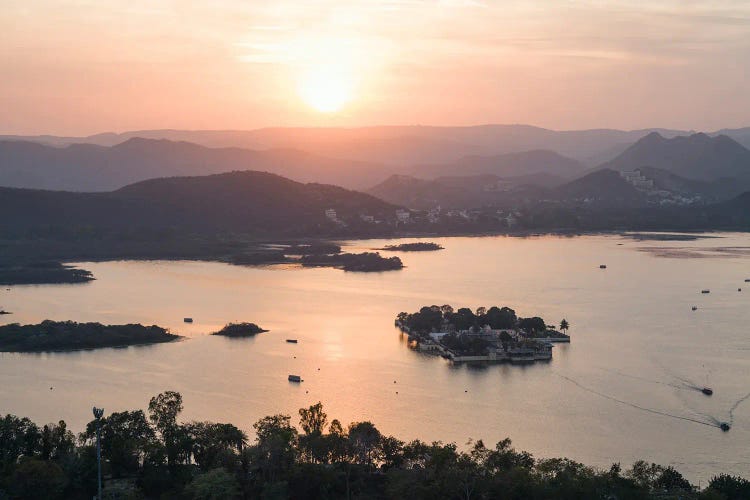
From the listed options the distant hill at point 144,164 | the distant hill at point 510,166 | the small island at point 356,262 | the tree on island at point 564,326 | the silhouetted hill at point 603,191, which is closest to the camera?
the tree on island at point 564,326

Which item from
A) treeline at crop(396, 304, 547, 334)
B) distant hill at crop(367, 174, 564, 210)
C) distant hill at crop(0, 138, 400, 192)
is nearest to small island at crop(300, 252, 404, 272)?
treeline at crop(396, 304, 547, 334)

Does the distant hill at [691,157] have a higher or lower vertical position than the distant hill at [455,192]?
higher

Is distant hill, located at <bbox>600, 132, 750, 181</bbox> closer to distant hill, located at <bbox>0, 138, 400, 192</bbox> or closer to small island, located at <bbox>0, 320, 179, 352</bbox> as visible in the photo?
distant hill, located at <bbox>0, 138, 400, 192</bbox>

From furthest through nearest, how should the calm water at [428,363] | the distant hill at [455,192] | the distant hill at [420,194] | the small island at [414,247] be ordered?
the distant hill at [455,192]
the distant hill at [420,194]
the small island at [414,247]
the calm water at [428,363]

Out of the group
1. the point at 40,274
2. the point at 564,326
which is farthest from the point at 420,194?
the point at 564,326

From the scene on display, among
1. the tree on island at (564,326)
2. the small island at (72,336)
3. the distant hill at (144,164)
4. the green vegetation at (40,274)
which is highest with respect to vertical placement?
the distant hill at (144,164)

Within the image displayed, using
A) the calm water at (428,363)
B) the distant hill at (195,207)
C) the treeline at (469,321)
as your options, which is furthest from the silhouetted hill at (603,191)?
the treeline at (469,321)

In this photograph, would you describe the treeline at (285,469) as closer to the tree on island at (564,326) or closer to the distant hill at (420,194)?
the tree on island at (564,326)
